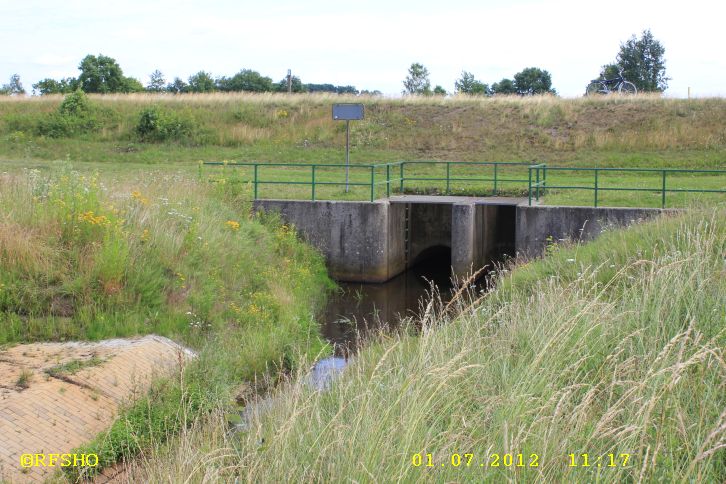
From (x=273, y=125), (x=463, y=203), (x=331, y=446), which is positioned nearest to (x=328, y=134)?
(x=273, y=125)

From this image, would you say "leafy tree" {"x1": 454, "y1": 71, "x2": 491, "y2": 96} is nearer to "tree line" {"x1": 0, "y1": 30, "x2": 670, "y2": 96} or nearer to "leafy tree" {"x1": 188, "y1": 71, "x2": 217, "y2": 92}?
"tree line" {"x1": 0, "y1": 30, "x2": 670, "y2": 96}

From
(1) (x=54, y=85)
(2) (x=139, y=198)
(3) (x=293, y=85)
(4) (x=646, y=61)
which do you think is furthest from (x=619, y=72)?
(2) (x=139, y=198)

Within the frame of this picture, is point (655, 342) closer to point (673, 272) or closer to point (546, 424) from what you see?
point (673, 272)

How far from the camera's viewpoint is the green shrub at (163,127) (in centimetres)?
3562

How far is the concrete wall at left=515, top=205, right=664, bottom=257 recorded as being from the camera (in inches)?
727

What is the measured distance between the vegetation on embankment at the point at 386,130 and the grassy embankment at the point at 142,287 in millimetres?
17651

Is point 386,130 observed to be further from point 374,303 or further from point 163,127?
point 374,303

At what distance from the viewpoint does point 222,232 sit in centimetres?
1683

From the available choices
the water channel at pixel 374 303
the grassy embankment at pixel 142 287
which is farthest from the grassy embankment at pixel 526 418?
the water channel at pixel 374 303

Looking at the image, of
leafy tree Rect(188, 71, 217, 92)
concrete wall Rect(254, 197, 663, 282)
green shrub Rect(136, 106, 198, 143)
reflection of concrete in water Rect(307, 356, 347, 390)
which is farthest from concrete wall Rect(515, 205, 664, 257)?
leafy tree Rect(188, 71, 217, 92)

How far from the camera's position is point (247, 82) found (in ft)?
272

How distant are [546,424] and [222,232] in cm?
1255

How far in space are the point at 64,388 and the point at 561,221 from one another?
42.9 ft

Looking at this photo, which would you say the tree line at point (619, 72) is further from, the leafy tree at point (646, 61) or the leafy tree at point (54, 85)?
the leafy tree at point (54, 85)
